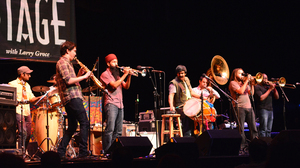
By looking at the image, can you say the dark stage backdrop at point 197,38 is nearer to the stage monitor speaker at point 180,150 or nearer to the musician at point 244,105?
the musician at point 244,105

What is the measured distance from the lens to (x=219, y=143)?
4.38 meters

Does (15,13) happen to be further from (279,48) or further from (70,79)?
(279,48)

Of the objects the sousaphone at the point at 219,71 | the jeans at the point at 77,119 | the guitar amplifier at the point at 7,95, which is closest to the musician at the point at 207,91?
the sousaphone at the point at 219,71

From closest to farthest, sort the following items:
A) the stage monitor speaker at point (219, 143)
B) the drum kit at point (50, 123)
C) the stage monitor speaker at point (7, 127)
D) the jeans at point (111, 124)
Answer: the stage monitor speaker at point (7, 127) < the stage monitor speaker at point (219, 143) < the jeans at point (111, 124) < the drum kit at point (50, 123)

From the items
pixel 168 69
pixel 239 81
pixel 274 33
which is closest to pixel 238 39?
pixel 274 33

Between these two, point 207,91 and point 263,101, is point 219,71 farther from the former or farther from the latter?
point 263,101

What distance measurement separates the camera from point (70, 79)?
437 cm

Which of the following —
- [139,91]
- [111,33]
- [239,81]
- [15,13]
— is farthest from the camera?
[139,91]

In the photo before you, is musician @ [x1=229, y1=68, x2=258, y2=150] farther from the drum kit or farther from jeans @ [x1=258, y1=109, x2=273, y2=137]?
the drum kit

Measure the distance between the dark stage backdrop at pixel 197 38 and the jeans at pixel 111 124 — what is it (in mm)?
3948

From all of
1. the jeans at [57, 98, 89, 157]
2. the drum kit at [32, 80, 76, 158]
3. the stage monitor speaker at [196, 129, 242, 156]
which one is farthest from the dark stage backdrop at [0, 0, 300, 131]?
the stage monitor speaker at [196, 129, 242, 156]

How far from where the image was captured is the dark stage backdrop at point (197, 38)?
30.4 feet

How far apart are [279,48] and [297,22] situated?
3.02ft

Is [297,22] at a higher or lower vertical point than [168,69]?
higher
